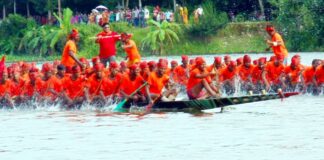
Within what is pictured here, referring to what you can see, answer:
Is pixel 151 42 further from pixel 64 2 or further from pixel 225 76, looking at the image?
pixel 225 76

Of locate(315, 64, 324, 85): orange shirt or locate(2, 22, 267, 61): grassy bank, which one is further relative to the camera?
locate(2, 22, 267, 61): grassy bank

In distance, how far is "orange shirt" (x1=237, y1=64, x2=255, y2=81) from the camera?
32750 millimetres

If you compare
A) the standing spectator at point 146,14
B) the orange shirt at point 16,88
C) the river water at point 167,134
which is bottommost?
the river water at point 167,134

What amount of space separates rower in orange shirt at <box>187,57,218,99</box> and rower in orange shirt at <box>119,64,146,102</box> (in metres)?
1.21

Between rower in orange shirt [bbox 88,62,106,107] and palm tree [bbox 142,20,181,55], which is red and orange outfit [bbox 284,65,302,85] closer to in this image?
rower in orange shirt [bbox 88,62,106,107]

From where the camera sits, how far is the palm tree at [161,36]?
60969 mm

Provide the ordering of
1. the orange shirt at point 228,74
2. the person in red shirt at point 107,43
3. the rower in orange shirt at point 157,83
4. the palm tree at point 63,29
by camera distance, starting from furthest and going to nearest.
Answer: the palm tree at point 63,29
the person in red shirt at point 107,43
the orange shirt at point 228,74
the rower in orange shirt at point 157,83

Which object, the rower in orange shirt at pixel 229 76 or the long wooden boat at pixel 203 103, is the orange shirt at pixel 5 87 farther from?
the rower in orange shirt at pixel 229 76

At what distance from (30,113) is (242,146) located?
27.4 feet

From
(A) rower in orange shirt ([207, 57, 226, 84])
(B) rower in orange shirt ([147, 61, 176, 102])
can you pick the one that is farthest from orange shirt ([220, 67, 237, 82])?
(B) rower in orange shirt ([147, 61, 176, 102])

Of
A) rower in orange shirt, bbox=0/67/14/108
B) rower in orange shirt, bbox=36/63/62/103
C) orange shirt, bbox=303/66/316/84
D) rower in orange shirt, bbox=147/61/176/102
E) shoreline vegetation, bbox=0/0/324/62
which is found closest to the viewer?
rower in orange shirt, bbox=147/61/176/102

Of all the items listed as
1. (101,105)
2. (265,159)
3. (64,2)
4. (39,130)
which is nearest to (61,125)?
(39,130)

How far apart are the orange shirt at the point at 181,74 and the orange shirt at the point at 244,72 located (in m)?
1.64

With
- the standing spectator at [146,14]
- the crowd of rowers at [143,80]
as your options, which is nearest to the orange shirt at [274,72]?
the crowd of rowers at [143,80]
